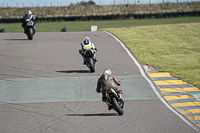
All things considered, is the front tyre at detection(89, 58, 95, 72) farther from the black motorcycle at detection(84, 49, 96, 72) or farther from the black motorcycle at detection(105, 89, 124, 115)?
the black motorcycle at detection(105, 89, 124, 115)

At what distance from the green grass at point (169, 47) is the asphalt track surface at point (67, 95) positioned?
1600 mm

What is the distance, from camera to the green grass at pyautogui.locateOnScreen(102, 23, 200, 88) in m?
19.9

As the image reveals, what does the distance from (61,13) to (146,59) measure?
46.2 metres

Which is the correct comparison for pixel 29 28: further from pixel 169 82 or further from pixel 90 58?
pixel 169 82

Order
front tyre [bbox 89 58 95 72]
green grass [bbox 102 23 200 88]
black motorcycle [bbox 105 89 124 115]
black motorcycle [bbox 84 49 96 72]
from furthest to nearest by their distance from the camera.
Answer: green grass [bbox 102 23 200 88], front tyre [bbox 89 58 95 72], black motorcycle [bbox 84 49 96 72], black motorcycle [bbox 105 89 124 115]

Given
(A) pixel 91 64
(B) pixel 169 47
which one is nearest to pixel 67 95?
(A) pixel 91 64

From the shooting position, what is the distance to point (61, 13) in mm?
66000

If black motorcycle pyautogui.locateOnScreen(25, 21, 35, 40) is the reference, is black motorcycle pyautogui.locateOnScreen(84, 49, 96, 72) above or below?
below

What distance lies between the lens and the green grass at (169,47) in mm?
19922

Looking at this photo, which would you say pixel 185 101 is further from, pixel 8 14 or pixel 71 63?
pixel 8 14

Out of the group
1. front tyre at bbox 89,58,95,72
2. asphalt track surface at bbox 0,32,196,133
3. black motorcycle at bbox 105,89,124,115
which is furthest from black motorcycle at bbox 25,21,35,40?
black motorcycle at bbox 105,89,124,115

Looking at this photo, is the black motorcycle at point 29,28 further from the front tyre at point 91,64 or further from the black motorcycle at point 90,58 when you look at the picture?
the front tyre at point 91,64

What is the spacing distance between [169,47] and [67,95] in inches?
529

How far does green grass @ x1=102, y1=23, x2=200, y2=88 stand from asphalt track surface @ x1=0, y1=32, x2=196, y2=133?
160 cm
